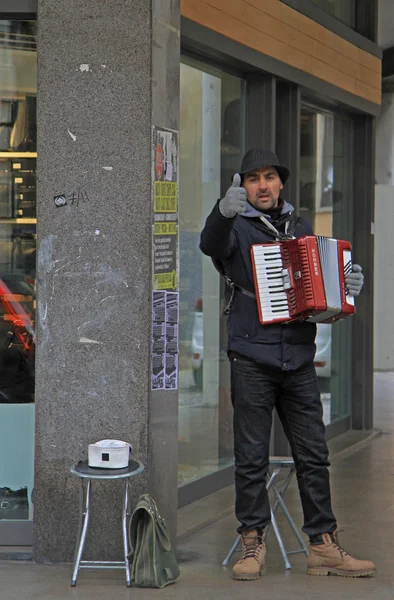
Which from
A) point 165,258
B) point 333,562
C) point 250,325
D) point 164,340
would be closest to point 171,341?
point 164,340

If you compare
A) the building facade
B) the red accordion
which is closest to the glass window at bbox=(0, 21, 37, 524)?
the building facade

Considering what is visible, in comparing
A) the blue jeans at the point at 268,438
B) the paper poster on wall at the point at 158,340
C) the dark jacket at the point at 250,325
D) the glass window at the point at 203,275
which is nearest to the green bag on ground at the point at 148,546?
the blue jeans at the point at 268,438

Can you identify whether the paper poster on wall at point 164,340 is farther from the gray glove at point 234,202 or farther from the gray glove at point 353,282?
the gray glove at point 353,282

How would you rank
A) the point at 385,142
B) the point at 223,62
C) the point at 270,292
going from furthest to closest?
the point at 385,142 < the point at 223,62 < the point at 270,292

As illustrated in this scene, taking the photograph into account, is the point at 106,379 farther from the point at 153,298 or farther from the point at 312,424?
the point at 312,424

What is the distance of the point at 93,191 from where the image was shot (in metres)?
5.85

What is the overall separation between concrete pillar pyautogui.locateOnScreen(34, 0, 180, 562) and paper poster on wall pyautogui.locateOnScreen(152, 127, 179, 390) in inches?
1.9

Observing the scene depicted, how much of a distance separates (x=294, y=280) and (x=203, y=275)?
7.64 feet

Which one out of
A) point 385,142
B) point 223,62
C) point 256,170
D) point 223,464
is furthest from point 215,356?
point 385,142

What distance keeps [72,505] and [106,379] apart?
652 mm

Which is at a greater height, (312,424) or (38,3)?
(38,3)

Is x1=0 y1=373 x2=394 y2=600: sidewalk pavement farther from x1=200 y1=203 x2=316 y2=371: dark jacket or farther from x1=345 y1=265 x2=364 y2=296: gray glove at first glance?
x1=345 y1=265 x2=364 y2=296: gray glove

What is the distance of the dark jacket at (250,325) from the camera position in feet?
18.4

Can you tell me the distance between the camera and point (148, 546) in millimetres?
5406
